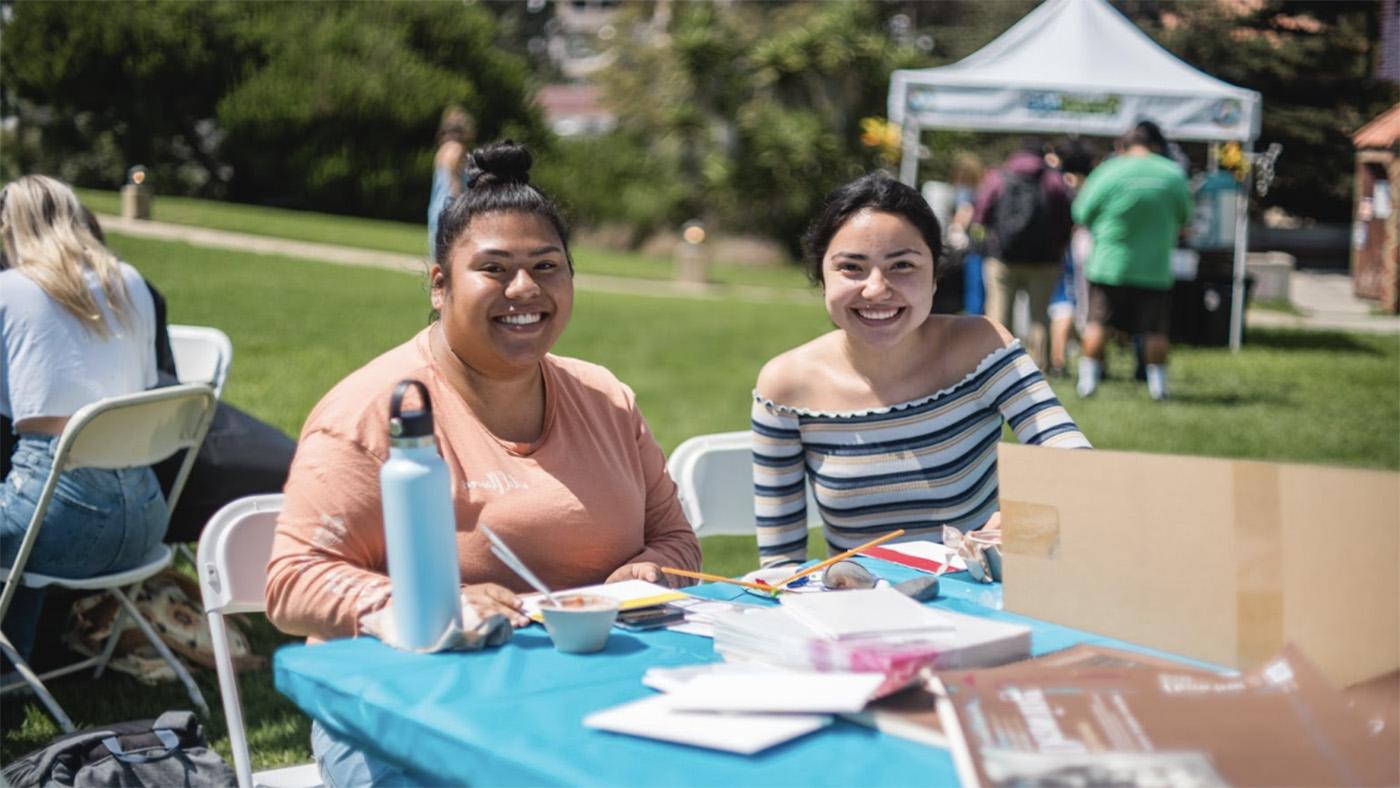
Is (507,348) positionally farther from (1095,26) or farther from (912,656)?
(1095,26)

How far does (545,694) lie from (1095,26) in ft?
38.9

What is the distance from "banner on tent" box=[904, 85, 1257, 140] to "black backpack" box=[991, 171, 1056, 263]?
5.32 feet

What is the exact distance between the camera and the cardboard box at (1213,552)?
1.52 m

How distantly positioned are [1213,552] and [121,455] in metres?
2.97

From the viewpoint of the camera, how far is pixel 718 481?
137 inches

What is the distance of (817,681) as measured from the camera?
154 centimetres

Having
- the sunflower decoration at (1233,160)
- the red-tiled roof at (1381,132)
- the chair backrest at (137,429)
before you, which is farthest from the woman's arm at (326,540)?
the sunflower decoration at (1233,160)

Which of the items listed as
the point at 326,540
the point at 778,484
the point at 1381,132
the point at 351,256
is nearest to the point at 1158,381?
the point at 1381,132

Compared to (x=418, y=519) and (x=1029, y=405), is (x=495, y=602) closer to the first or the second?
(x=418, y=519)

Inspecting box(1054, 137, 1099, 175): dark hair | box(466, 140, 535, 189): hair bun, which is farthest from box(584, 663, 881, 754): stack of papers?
box(1054, 137, 1099, 175): dark hair

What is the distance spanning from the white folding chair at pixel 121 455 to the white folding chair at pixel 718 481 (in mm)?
1360

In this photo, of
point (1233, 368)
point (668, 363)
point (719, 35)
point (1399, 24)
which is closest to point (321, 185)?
point (719, 35)

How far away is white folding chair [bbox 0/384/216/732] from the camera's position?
3486 millimetres

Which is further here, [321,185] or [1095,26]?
[321,185]
